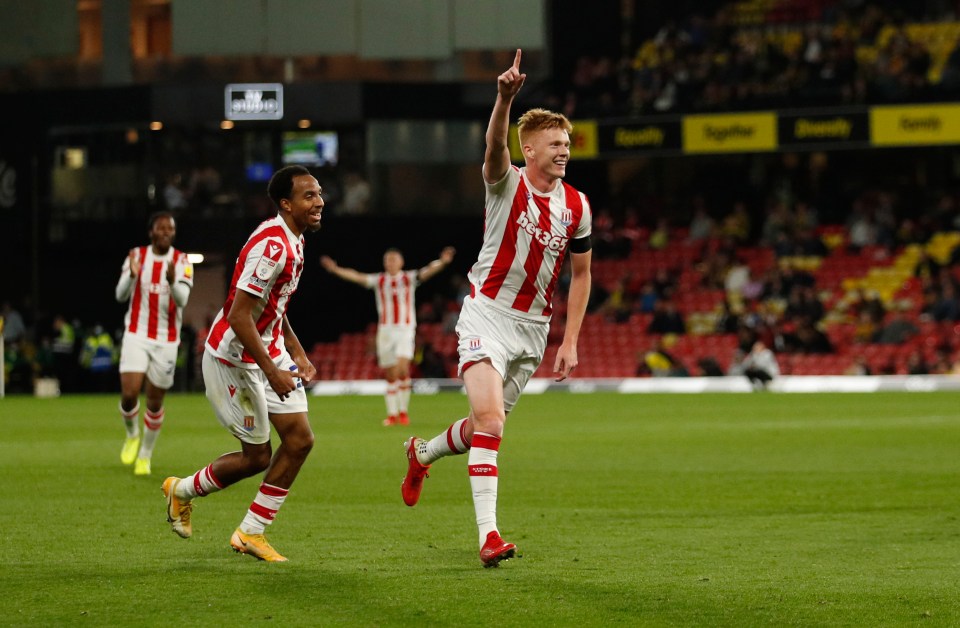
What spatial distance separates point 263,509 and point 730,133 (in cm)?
2796

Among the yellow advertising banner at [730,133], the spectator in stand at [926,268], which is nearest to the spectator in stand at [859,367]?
the spectator in stand at [926,268]

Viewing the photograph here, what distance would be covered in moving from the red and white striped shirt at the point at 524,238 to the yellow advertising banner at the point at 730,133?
26.9 metres

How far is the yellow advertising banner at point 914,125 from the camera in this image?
33156 mm

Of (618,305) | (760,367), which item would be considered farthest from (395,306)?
(618,305)

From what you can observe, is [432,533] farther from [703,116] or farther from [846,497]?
[703,116]

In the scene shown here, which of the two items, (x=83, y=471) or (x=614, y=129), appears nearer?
(x=83, y=471)

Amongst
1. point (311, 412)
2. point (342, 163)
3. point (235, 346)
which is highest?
point (342, 163)

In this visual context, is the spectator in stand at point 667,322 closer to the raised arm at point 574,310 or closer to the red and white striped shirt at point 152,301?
the red and white striped shirt at point 152,301

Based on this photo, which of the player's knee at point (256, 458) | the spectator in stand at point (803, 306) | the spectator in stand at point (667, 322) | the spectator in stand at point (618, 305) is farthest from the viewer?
the spectator in stand at point (618, 305)

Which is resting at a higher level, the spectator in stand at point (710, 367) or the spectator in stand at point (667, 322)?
the spectator in stand at point (667, 322)

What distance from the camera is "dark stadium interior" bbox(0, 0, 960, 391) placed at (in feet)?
115

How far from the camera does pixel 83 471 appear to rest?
14.0m

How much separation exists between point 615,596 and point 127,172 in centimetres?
3251

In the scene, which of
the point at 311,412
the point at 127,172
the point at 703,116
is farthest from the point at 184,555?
the point at 127,172
